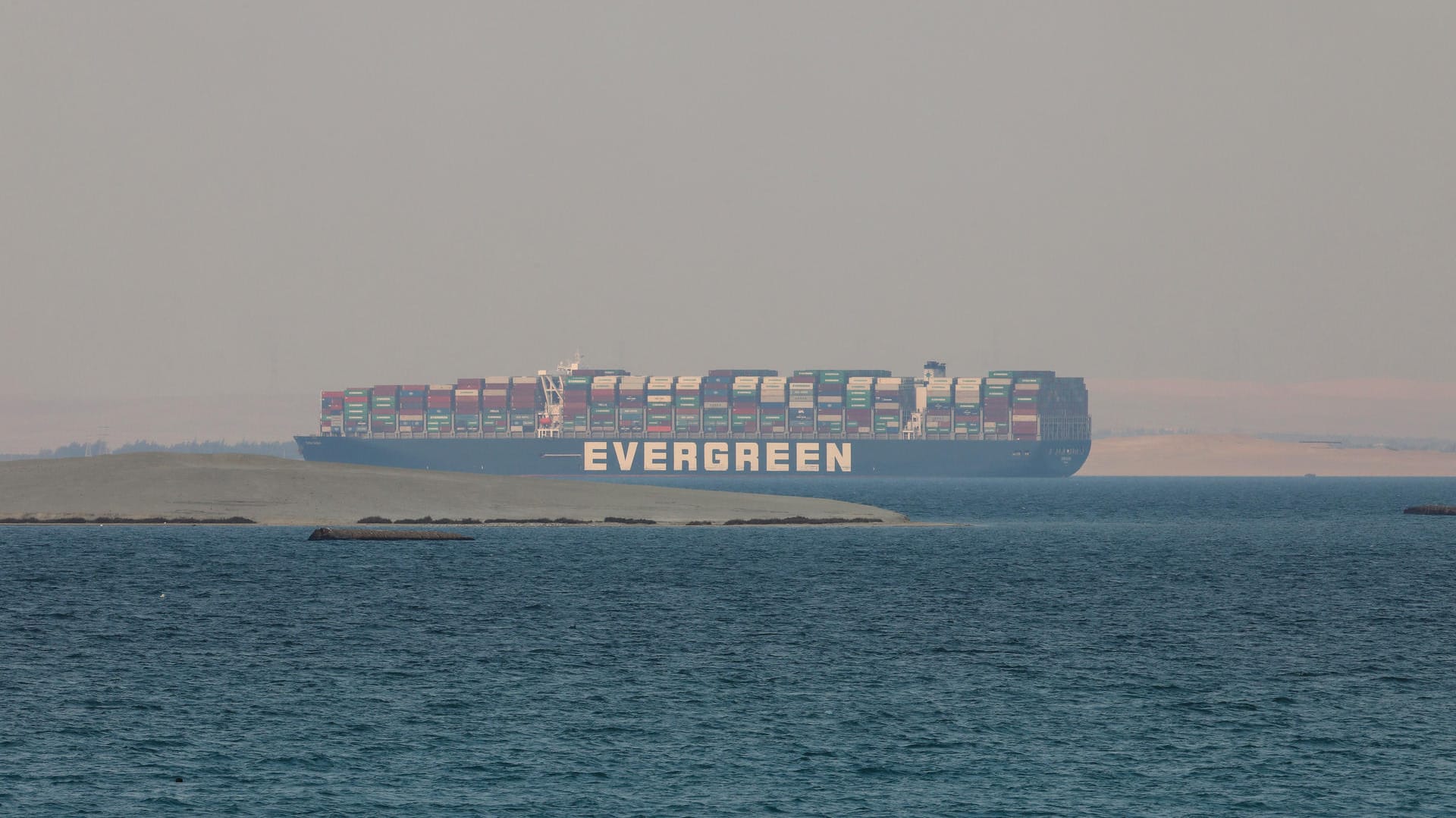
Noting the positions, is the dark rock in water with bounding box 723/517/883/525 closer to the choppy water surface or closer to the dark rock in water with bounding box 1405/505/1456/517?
the choppy water surface

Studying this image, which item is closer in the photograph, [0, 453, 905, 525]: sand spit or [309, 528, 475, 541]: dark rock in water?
[309, 528, 475, 541]: dark rock in water

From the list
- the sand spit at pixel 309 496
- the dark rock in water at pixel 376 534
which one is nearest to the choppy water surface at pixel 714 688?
the dark rock in water at pixel 376 534

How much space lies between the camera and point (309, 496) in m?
106

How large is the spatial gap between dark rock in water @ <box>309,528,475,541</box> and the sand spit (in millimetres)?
10440

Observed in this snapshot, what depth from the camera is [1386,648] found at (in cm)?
4512

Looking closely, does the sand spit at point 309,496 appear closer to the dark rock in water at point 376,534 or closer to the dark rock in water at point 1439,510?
the dark rock in water at point 376,534

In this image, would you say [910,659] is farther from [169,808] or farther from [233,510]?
[233,510]

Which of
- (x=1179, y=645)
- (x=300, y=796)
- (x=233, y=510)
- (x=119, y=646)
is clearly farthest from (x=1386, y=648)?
(x=233, y=510)

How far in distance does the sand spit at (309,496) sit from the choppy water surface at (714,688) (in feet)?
97.7

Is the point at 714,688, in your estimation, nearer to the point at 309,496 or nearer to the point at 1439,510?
the point at 309,496

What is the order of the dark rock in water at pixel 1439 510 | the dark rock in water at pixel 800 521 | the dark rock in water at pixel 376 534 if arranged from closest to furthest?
the dark rock in water at pixel 376 534
the dark rock in water at pixel 800 521
the dark rock in water at pixel 1439 510

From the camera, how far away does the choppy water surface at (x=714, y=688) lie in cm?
2767

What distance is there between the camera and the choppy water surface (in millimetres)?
27672

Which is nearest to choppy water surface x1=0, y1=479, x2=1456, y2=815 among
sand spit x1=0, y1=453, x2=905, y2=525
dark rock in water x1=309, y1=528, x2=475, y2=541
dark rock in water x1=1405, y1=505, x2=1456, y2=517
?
dark rock in water x1=309, y1=528, x2=475, y2=541
